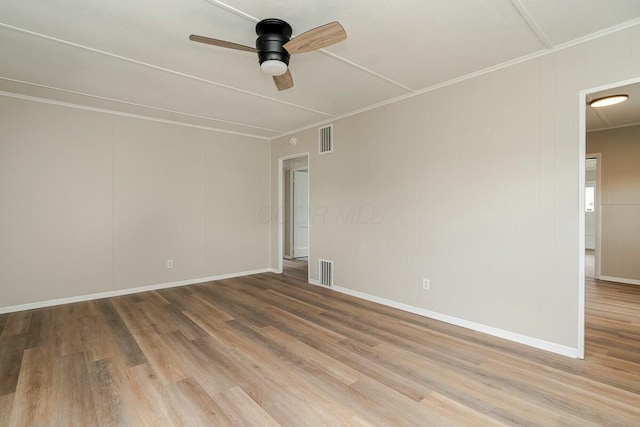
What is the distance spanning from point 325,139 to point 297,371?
348 cm

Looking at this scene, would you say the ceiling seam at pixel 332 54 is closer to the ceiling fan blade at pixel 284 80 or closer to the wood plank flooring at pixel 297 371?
the ceiling fan blade at pixel 284 80

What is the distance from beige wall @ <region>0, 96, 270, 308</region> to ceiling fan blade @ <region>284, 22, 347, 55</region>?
347 centimetres

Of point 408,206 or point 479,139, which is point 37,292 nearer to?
point 408,206

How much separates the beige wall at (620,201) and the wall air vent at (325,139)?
482 cm

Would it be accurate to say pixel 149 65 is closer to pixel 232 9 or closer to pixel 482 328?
pixel 232 9

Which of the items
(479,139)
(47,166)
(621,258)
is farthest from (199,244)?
(621,258)

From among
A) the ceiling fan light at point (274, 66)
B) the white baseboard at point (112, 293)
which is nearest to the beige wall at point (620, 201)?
the ceiling fan light at point (274, 66)

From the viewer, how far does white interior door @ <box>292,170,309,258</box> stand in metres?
7.71

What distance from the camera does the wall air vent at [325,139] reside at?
473 cm

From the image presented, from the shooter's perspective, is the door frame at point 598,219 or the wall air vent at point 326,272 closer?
the wall air vent at point 326,272

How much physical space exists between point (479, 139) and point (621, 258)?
14.0 ft

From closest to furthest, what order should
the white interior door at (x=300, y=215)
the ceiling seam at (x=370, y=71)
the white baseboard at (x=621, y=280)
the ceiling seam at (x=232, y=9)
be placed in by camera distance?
1. the ceiling seam at (x=232, y=9)
2. the ceiling seam at (x=370, y=71)
3. the white baseboard at (x=621, y=280)
4. the white interior door at (x=300, y=215)

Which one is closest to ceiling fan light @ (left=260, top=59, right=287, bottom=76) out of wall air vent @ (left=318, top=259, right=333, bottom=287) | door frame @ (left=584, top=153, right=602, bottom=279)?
wall air vent @ (left=318, top=259, right=333, bottom=287)

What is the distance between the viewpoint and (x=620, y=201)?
513cm
